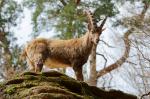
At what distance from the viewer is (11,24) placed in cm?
2242

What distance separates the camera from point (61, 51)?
11.3m

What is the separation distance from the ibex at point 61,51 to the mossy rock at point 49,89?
398cm

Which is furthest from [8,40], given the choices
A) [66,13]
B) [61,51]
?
[61,51]

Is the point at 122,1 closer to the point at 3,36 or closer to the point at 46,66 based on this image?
the point at 3,36

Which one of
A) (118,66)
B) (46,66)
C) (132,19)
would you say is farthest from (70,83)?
(118,66)

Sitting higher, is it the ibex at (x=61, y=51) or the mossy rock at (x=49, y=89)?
the ibex at (x=61, y=51)

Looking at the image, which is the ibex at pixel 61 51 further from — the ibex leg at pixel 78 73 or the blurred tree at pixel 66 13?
the blurred tree at pixel 66 13

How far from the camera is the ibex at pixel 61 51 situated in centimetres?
1082

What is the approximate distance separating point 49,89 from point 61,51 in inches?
217

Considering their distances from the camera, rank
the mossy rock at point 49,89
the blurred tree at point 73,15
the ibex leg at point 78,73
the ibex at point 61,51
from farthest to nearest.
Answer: the blurred tree at point 73,15 < the ibex at point 61,51 < the ibex leg at point 78,73 < the mossy rock at point 49,89

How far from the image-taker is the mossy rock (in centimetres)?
574

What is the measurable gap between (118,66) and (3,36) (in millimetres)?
7035

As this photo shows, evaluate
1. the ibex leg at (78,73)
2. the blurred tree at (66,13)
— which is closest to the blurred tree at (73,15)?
the blurred tree at (66,13)

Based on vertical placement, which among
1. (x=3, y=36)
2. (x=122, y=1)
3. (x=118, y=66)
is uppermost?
(x=122, y=1)
